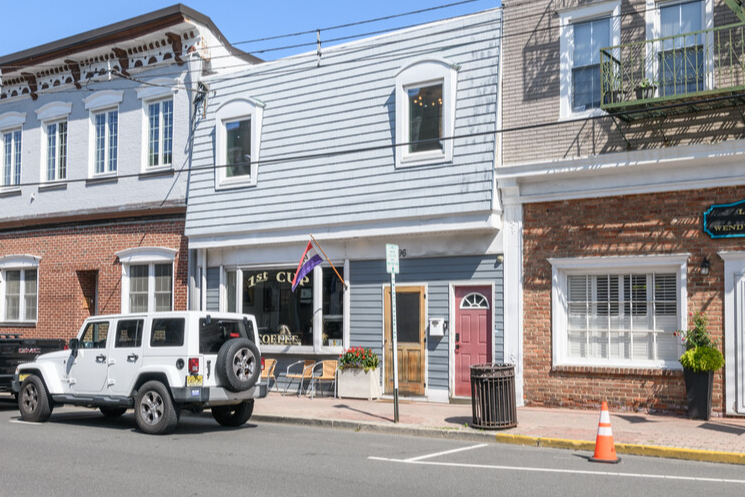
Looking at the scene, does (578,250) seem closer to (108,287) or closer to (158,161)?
(158,161)

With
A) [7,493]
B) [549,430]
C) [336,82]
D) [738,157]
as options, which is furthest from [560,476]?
[336,82]

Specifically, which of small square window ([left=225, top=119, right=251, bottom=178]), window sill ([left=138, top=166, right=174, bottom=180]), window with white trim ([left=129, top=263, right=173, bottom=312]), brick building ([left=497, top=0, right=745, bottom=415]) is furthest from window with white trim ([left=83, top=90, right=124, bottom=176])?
brick building ([left=497, top=0, right=745, bottom=415])

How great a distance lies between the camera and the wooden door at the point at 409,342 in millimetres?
15773

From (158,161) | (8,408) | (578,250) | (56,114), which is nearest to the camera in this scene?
(578,250)

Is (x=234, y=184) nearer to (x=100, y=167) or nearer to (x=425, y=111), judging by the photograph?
(x=100, y=167)

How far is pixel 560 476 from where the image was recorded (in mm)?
8859

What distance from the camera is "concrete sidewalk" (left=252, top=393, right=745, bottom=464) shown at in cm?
1052

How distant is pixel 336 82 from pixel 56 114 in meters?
9.20

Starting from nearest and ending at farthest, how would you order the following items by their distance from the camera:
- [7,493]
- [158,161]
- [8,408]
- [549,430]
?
1. [7,493]
2. [549,430]
3. [8,408]
4. [158,161]

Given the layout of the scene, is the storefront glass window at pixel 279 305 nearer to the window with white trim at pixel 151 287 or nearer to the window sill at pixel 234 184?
the window sill at pixel 234 184

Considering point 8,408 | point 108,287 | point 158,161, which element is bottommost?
point 8,408

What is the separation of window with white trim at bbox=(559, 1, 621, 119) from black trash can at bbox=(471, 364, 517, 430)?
497 centimetres

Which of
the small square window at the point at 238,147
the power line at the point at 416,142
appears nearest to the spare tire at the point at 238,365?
the power line at the point at 416,142

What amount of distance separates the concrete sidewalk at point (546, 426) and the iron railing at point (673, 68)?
16.3 feet
